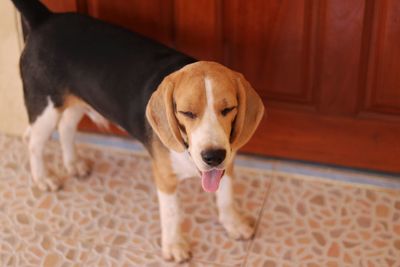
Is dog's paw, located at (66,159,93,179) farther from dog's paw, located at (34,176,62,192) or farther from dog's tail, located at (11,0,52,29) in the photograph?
dog's tail, located at (11,0,52,29)

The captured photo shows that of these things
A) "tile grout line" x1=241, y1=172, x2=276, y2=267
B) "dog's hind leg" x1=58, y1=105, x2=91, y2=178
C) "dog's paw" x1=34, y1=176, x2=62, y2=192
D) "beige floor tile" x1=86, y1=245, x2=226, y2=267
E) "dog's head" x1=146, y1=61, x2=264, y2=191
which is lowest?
"beige floor tile" x1=86, y1=245, x2=226, y2=267

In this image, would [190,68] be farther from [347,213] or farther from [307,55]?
[347,213]

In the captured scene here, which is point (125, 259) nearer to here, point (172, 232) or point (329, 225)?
point (172, 232)

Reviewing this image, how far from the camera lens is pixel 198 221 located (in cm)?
235

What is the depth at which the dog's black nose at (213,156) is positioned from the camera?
1739mm

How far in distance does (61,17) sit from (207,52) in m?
0.57

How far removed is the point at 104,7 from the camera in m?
2.46

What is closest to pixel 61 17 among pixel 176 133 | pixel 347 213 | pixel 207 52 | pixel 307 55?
pixel 207 52

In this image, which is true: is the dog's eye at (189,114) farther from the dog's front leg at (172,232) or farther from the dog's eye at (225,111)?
the dog's front leg at (172,232)

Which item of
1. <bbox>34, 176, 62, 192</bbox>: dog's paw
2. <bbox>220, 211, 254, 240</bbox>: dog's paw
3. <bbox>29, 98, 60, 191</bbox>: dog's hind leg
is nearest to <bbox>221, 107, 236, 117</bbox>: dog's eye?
<bbox>220, 211, 254, 240</bbox>: dog's paw

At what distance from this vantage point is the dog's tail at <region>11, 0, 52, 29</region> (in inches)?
87.7

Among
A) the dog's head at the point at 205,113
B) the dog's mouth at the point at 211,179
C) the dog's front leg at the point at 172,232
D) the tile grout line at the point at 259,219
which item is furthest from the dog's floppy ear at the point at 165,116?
the tile grout line at the point at 259,219

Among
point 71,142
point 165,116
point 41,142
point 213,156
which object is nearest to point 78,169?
point 71,142

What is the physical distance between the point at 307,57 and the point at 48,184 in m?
1.15
